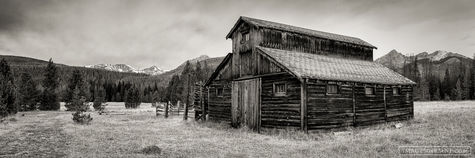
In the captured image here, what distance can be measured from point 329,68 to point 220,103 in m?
8.57

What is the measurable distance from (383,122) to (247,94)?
382 inches

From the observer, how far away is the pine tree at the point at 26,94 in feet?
144

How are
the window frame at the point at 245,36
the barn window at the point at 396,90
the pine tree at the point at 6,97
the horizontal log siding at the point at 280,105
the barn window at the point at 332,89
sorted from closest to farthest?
1. the horizontal log siding at the point at 280,105
2. the barn window at the point at 332,89
3. the window frame at the point at 245,36
4. the barn window at the point at 396,90
5. the pine tree at the point at 6,97

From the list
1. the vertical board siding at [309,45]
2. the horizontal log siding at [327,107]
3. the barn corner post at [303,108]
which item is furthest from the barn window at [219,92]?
the horizontal log siding at [327,107]

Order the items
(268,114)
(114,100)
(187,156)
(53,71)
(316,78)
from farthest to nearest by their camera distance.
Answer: (114,100)
(53,71)
(268,114)
(316,78)
(187,156)

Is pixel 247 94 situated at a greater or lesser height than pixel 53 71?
lesser

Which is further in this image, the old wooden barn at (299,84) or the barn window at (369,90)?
the barn window at (369,90)

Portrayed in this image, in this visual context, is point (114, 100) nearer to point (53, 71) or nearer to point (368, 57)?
point (53, 71)

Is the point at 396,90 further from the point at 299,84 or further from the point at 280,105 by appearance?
the point at 280,105

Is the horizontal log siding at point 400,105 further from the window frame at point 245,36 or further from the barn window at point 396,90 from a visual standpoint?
the window frame at point 245,36

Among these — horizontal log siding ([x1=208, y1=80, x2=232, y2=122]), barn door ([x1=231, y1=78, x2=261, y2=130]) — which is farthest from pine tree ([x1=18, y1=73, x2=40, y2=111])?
barn door ([x1=231, y1=78, x2=261, y2=130])

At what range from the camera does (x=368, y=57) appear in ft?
83.0

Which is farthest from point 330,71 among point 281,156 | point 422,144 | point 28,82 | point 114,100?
point 114,100

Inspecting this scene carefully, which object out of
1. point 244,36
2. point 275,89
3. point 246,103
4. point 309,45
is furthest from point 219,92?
point 309,45
